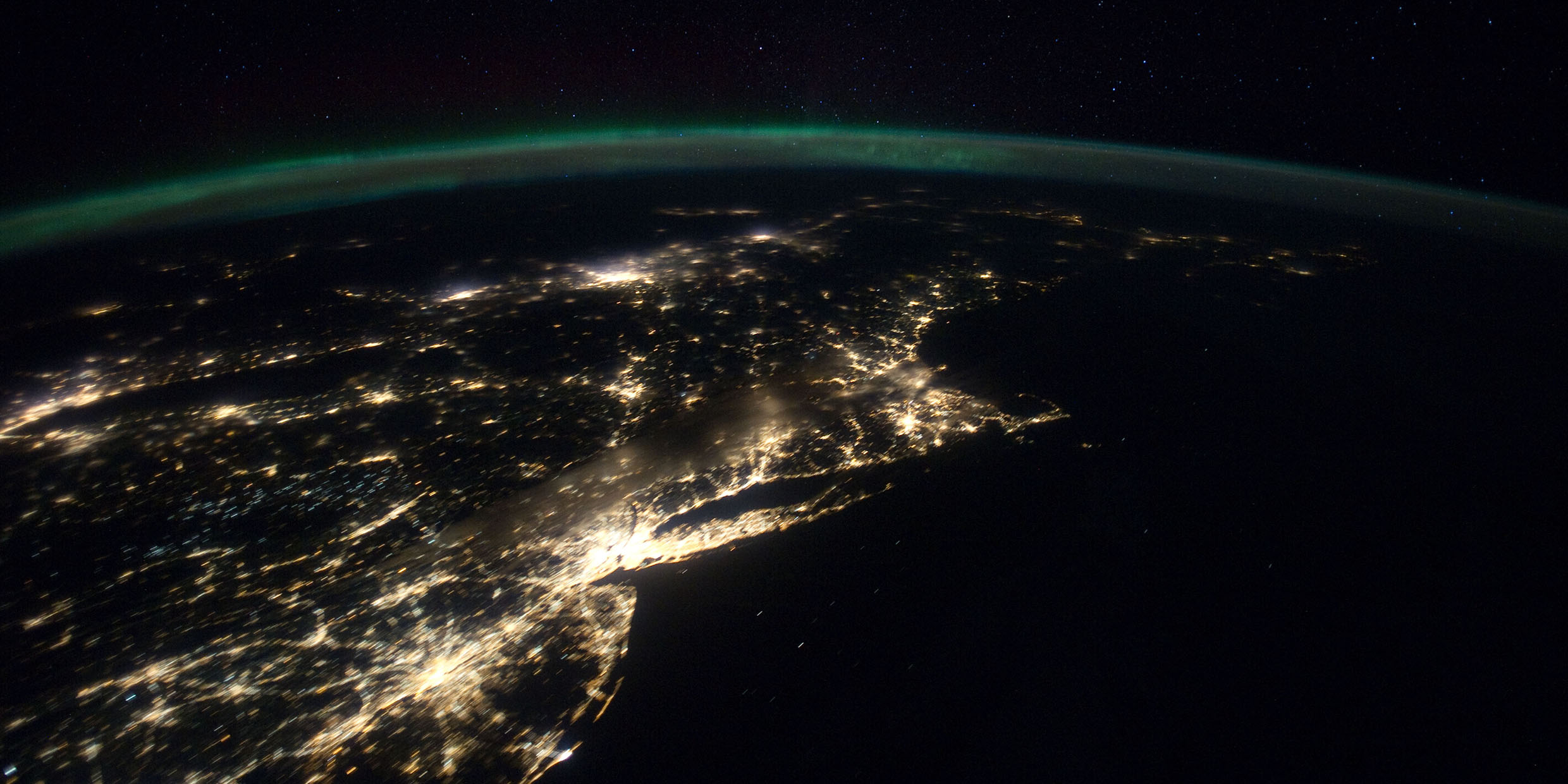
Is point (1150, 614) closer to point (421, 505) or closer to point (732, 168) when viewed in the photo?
point (421, 505)

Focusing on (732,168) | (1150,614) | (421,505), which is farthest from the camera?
(732,168)

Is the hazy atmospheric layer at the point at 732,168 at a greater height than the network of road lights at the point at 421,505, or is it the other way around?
the hazy atmospheric layer at the point at 732,168

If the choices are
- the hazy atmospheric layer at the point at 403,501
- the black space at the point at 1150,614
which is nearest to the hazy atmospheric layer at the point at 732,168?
the hazy atmospheric layer at the point at 403,501

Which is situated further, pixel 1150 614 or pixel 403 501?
pixel 403 501

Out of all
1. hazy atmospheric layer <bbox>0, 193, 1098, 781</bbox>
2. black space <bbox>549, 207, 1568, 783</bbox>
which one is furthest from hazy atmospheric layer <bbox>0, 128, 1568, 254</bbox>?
black space <bbox>549, 207, 1568, 783</bbox>

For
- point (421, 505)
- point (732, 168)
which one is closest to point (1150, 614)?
point (421, 505)

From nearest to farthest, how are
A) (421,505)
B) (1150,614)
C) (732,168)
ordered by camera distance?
1. (1150,614)
2. (421,505)
3. (732,168)

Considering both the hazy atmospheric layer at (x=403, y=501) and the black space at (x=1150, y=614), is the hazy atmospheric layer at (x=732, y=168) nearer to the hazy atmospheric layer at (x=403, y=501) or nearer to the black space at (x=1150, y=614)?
the hazy atmospheric layer at (x=403, y=501)

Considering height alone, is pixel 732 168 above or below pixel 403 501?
above

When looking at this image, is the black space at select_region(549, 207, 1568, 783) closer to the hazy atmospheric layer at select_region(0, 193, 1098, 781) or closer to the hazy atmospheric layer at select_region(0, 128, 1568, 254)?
the hazy atmospheric layer at select_region(0, 193, 1098, 781)
